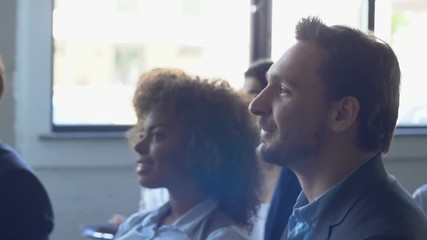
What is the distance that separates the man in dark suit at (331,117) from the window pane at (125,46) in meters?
2.11

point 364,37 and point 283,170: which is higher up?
point 364,37

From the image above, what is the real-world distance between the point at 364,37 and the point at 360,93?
0.10m

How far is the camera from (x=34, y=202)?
2.08 m

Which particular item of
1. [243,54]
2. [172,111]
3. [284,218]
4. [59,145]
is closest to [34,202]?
[172,111]

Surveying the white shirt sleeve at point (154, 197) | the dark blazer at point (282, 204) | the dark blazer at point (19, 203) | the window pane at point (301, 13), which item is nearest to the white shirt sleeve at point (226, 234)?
the dark blazer at point (282, 204)

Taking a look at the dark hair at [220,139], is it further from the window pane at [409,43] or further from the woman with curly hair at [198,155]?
the window pane at [409,43]

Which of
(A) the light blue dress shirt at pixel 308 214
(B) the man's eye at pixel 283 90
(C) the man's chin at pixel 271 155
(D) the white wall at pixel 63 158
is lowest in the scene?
(D) the white wall at pixel 63 158

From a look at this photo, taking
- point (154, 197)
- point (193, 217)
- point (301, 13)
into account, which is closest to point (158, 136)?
point (193, 217)

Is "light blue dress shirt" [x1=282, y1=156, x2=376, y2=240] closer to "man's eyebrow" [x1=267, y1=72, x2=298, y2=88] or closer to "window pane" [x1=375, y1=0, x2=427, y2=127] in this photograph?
"man's eyebrow" [x1=267, y1=72, x2=298, y2=88]

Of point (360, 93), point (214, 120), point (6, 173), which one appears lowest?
point (6, 173)

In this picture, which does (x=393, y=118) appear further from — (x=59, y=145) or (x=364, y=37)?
(x=59, y=145)

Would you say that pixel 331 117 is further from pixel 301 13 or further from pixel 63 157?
pixel 301 13

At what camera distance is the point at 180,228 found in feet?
6.32

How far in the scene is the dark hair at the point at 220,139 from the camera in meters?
1.97
